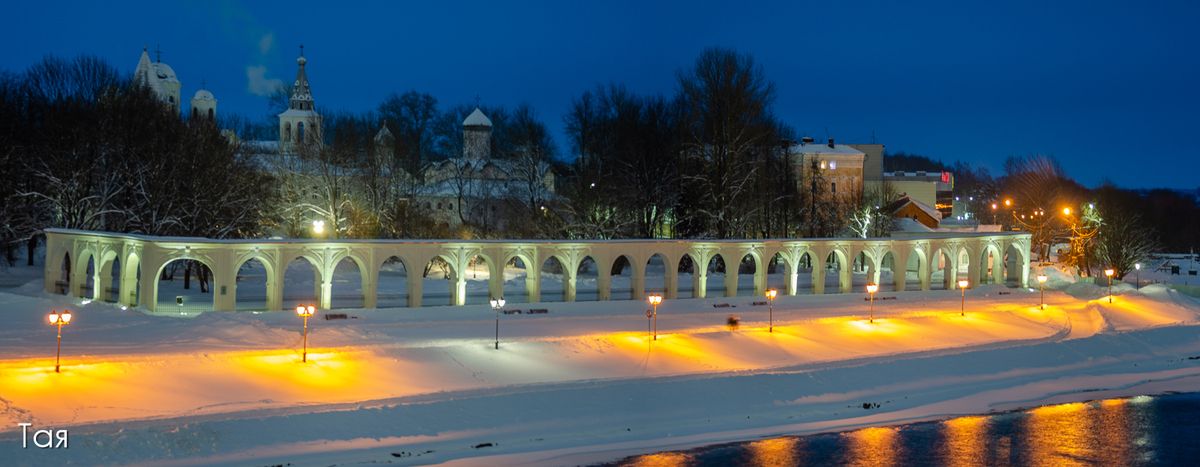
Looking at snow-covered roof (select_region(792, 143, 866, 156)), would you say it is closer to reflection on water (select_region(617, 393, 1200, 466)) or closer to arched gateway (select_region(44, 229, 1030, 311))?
arched gateway (select_region(44, 229, 1030, 311))

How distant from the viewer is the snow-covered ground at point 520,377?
72.3ft

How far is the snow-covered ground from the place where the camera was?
22.0 m

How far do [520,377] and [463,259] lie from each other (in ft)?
35.0

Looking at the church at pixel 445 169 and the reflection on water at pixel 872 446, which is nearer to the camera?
the reflection on water at pixel 872 446

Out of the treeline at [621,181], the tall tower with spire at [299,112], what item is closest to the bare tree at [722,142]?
the treeline at [621,181]

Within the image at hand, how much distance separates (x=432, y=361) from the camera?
91.6 ft

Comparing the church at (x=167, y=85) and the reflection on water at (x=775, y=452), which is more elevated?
the church at (x=167, y=85)

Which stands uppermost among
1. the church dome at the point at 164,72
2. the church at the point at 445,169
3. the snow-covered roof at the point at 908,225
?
the church dome at the point at 164,72

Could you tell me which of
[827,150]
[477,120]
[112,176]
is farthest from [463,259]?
[827,150]

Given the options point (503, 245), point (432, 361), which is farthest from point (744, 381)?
point (503, 245)

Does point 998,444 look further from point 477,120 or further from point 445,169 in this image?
point 477,120

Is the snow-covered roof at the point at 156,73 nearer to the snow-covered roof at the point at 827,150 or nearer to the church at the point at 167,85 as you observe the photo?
the church at the point at 167,85

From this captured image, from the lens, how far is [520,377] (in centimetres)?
2734

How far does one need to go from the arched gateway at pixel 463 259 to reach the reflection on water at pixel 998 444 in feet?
52.1
